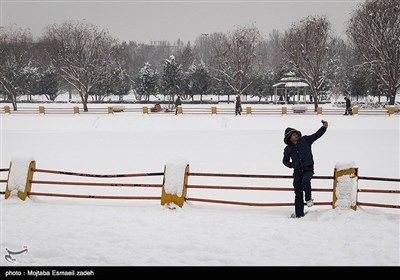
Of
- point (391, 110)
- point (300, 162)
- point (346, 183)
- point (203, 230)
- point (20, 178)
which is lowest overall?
point (203, 230)

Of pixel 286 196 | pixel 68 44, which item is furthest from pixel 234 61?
pixel 286 196

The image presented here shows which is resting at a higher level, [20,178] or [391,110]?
[391,110]

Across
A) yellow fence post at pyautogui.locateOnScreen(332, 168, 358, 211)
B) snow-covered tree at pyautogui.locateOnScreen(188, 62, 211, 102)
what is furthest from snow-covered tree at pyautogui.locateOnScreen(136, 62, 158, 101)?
yellow fence post at pyautogui.locateOnScreen(332, 168, 358, 211)

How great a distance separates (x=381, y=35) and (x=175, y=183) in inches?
1387

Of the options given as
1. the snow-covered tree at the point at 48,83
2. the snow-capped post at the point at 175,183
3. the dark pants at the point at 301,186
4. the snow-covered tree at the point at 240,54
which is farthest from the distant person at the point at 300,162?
the snow-covered tree at the point at 48,83

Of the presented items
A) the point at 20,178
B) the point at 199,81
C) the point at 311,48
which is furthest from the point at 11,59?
the point at 20,178

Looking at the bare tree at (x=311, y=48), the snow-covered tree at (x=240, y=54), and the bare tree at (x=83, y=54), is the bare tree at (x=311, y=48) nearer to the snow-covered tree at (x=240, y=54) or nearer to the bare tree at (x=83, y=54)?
the snow-covered tree at (x=240, y=54)

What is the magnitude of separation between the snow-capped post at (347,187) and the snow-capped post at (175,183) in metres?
2.97

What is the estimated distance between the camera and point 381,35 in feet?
118

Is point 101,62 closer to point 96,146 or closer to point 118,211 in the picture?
point 96,146

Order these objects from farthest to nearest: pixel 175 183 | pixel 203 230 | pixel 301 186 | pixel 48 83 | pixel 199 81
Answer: pixel 48 83
pixel 199 81
pixel 175 183
pixel 301 186
pixel 203 230

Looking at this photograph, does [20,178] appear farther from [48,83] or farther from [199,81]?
[48,83]

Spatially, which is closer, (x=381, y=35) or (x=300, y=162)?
(x=300, y=162)

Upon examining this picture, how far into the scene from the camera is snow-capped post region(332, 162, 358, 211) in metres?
7.04
